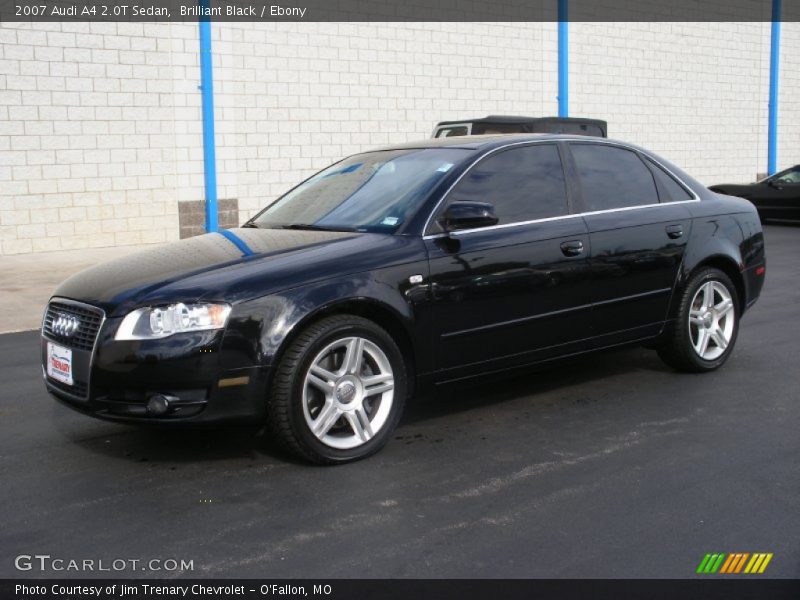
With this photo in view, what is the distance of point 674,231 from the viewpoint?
20.9 feet

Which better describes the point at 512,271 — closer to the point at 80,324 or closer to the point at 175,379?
the point at 175,379

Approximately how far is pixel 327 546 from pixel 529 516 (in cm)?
87

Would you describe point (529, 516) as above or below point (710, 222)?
below

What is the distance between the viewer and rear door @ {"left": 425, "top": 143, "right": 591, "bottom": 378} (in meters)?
5.29

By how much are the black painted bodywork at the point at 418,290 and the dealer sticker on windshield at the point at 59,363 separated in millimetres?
88

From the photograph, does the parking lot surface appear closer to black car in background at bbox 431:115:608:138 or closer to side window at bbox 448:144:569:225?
side window at bbox 448:144:569:225

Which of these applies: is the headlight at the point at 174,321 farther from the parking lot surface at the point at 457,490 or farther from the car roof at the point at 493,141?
the car roof at the point at 493,141

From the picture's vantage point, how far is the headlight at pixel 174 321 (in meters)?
4.55

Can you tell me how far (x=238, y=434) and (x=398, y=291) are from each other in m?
1.21

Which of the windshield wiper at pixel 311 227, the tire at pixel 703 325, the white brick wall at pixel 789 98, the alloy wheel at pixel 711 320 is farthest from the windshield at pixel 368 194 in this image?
the white brick wall at pixel 789 98

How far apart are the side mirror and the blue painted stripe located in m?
1.02

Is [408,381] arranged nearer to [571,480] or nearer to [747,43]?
[571,480]
